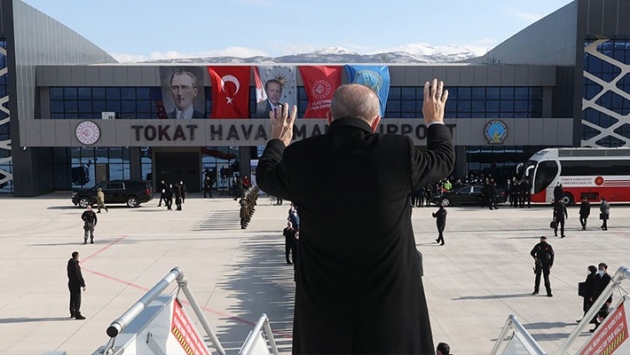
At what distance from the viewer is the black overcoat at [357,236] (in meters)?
2.30

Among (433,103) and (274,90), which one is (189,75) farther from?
(433,103)

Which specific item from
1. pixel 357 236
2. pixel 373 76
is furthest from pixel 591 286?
pixel 373 76

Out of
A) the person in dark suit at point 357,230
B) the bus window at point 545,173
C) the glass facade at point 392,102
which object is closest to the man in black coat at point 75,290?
the person in dark suit at point 357,230

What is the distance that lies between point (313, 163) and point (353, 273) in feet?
1.56

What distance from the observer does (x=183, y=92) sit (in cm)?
3988

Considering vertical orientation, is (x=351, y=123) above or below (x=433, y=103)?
below

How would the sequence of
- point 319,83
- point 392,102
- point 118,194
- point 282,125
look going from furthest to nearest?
point 392,102, point 319,83, point 118,194, point 282,125

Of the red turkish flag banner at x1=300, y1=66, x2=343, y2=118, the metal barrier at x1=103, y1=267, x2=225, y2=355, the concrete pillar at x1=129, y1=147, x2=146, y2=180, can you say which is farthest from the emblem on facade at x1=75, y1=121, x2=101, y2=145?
the metal barrier at x1=103, y1=267, x2=225, y2=355

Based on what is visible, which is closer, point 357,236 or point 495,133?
point 357,236

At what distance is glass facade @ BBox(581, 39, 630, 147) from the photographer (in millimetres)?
39469

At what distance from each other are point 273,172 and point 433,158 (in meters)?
0.69

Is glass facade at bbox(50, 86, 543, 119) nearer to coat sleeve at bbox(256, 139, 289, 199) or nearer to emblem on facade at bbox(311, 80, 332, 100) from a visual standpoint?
emblem on facade at bbox(311, 80, 332, 100)

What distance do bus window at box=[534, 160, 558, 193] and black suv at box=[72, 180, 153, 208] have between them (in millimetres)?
22049

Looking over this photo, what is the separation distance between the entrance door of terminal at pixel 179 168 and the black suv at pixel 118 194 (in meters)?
10.0
